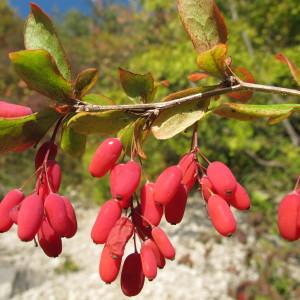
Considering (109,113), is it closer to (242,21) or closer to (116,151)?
(116,151)

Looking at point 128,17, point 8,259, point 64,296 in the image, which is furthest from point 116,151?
point 128,17

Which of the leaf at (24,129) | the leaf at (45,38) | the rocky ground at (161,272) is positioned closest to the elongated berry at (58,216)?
the leaf at (24,129)

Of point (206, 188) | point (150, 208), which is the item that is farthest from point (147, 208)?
point (206, 188)

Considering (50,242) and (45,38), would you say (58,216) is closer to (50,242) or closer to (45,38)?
(50,242)

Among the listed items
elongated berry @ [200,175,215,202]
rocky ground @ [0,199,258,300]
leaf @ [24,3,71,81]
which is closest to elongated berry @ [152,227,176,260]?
elongated berry @ [200,175,215,202]

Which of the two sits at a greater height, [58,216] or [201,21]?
[201,21]

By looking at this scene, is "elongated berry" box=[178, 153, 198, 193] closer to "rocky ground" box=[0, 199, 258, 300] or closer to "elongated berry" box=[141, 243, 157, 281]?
"elongated berry" box=[141, 243, 157, 281]

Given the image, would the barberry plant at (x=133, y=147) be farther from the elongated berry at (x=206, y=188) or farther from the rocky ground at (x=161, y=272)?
the rocky ground at (x=161, y=272)
